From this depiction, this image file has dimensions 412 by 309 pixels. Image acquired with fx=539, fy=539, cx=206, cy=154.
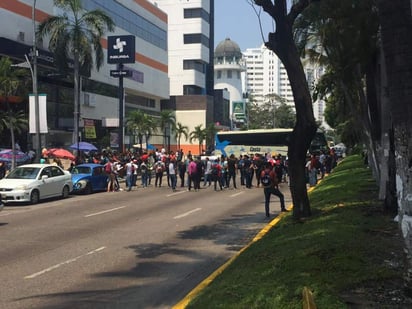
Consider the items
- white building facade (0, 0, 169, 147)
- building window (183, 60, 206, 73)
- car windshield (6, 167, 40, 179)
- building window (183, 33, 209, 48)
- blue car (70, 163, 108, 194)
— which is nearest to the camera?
car windshield (6, 167, 40, 179)

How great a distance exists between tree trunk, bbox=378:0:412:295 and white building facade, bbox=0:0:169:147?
35.2 meters

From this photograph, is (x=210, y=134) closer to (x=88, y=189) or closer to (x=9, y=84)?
(x=9, y=84)

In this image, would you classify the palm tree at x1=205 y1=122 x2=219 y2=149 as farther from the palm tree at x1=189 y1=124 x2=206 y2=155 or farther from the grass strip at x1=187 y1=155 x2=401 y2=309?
the grass strip at x1=187 y1=155 x2=401 y2=309

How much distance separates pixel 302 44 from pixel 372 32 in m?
6.29

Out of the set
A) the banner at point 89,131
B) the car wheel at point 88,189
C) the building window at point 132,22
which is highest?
the building window at point 132,22

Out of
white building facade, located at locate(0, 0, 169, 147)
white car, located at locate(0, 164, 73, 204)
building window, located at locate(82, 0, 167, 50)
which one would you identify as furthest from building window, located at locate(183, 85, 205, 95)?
white car, located at locate(0, 164, 73, 204)

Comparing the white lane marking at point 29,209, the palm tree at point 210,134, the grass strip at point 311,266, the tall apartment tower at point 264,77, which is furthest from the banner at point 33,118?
the tall apartment tower at point 264,77

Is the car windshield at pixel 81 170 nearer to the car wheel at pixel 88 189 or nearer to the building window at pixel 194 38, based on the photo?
the car wheel at pixel 88 189

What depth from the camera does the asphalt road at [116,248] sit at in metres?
7.66

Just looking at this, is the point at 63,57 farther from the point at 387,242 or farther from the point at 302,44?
the point at 387,242

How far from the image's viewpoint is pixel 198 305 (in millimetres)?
6246

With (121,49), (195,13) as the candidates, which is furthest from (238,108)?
(121,49)

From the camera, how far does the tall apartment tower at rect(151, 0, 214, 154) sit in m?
83.6

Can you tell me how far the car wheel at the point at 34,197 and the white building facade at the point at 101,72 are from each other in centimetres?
1972
